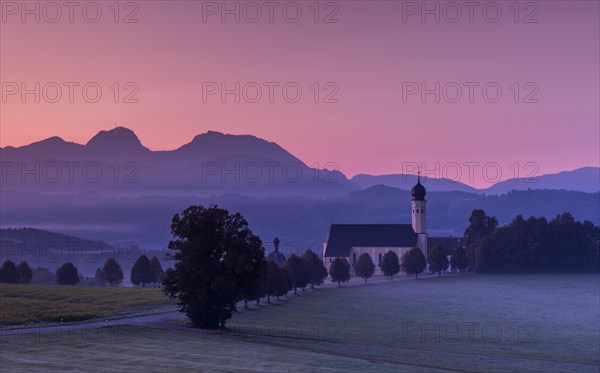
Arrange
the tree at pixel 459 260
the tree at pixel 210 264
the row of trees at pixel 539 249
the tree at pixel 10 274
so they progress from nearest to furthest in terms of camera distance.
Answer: the tree at pixel 210 264
the tree at pixel 10 274
the row of trees at pixel 539 249
the tree at pixel 459 260

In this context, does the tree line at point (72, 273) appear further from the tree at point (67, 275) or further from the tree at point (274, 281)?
the tree at point (274, 281)

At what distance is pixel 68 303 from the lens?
10069 centimetres

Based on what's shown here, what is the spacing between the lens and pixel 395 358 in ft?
201

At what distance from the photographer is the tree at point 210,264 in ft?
247

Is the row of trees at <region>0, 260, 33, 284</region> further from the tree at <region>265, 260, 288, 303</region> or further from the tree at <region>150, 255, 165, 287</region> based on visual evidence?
the tree at <region>265, 260, 288, 303</region>

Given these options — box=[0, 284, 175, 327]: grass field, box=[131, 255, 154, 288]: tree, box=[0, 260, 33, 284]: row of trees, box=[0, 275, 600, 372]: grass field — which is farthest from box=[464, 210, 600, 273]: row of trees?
box=[0, 260, 33, 284]: row of trees

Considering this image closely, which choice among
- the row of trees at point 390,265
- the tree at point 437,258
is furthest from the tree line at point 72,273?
the tree at point 437,258

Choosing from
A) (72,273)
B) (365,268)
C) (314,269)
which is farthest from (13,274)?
(365,268)

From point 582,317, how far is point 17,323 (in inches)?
2718

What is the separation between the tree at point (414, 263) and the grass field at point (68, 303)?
77.0 metres

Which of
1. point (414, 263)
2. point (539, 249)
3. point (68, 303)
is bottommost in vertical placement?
point (68, 303)

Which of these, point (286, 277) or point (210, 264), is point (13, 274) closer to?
point (286, 277)

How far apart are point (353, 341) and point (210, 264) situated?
14806 mm

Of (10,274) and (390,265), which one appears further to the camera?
(390,265)
